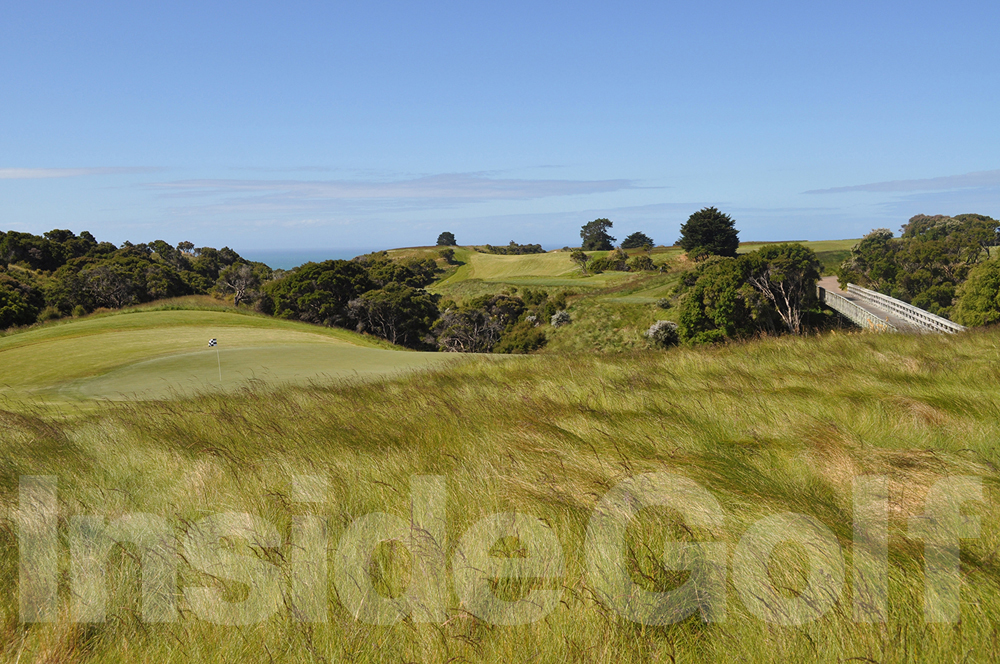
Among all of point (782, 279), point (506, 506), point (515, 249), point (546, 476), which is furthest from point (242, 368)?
point (515, 249)

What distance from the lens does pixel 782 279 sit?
1989 inches

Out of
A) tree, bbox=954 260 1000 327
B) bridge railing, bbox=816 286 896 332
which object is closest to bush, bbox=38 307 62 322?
bridge railing, bbox=816 286 896 332

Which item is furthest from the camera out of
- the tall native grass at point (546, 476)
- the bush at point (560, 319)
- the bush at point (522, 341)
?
the bush at point (560, 319)

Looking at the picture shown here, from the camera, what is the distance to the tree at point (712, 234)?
8731cm

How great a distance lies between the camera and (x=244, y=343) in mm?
27500

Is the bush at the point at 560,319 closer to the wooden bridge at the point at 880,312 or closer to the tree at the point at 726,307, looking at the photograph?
the tree at the point at 726,307

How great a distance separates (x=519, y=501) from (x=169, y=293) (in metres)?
74.6

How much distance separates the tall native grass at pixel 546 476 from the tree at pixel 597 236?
137m

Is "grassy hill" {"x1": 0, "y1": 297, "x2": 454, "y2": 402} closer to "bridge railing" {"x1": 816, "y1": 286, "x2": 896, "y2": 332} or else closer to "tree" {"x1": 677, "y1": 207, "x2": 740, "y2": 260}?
"bridge railing" {"x1": 816, "y1": 286, "x2": 896, "y2": 332}

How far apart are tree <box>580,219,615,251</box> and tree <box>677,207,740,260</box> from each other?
50225 millimetres

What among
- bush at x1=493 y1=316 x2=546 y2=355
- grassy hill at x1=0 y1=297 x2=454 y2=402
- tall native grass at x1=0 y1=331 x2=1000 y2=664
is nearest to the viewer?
tall native grass at x1=0 y1=331 x2=1000 y2=664

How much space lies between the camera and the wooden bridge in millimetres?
29294

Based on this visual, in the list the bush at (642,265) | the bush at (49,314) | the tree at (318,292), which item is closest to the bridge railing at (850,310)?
the bush at (642,265)

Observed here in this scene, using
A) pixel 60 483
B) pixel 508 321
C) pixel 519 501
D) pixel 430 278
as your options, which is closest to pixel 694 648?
pixel 519 501
